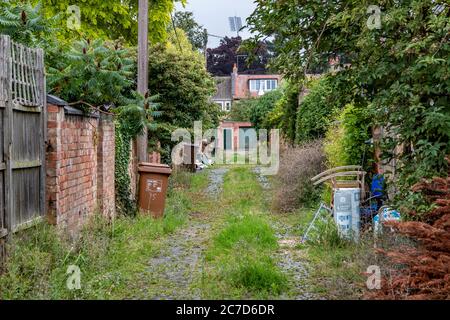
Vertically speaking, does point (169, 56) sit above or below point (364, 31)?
above

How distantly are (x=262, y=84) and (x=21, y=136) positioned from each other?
52.8 metres

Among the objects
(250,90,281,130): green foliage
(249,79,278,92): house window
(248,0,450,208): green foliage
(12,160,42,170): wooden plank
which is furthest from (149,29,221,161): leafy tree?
(249,79,278,92): house window

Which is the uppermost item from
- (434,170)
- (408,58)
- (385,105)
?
(408,58)

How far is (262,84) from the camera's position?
5788 centimetres

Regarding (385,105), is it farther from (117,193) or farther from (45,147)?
(117,193)

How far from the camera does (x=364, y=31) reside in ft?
21.4

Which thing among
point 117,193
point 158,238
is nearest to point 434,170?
point 158,238

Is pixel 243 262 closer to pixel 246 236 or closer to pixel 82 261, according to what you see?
pixel 82 261

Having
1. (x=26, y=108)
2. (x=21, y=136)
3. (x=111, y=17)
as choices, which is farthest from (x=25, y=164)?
(x=111, y=17)

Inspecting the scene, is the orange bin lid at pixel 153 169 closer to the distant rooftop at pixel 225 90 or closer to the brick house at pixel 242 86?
the brick house at pixel 242 86

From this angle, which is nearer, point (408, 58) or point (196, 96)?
point (408, 58)

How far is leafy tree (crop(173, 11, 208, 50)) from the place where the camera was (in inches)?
2144
